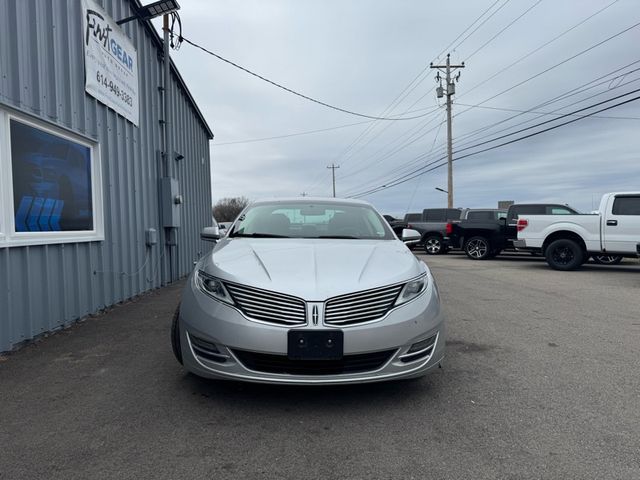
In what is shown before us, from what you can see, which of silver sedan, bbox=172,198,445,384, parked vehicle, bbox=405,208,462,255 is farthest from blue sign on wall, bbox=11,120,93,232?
parked vehicle, bbox=405,208,462,255

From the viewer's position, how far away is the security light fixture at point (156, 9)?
7730 mm

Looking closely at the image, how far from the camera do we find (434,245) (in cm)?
1847

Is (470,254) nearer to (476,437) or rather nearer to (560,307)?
(560,307)

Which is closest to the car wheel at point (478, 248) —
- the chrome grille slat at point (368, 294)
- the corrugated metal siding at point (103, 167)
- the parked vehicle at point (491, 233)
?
the parked vehicle at point (491, 233)

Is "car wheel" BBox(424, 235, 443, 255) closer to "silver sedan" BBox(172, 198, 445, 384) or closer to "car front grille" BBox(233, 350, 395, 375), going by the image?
"silver sedan" BBox(172, 198, 445, 384)

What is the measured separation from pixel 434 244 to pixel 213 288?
53.3ft

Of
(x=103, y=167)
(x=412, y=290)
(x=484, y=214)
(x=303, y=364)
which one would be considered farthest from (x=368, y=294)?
(x=484, y=214)

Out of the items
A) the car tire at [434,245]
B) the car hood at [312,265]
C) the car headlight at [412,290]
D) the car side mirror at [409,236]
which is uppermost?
the car side mirror at [409,236]

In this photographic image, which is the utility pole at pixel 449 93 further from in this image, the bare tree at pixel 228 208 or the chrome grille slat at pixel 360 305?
the bare tree at pixel 228 208

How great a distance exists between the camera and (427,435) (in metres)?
2.70

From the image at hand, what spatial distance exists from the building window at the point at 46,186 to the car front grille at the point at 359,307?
11.1 ft

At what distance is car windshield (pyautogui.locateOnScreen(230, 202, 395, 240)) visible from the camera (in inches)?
169

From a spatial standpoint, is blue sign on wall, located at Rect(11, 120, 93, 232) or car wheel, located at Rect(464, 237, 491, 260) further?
car wheel, located at Rect(464, 237, 491, 260)

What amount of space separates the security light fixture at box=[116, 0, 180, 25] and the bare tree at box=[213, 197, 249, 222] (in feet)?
227
